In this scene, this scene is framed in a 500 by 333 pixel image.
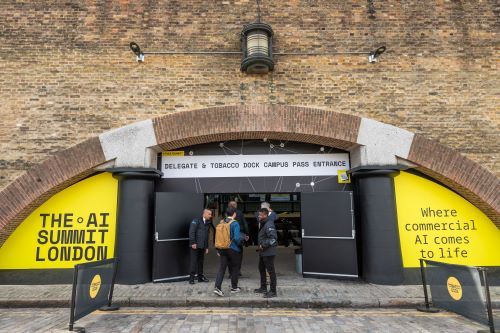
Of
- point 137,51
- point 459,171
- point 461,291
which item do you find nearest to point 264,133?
point 137,51

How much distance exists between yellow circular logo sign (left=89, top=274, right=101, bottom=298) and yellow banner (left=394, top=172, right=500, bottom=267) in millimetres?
6455

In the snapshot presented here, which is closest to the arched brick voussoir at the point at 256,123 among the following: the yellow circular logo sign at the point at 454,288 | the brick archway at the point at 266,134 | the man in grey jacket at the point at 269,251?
the brick archway at the point at 266,134

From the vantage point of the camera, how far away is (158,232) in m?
7.21

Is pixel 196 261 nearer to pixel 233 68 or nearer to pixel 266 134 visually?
pixel 266 134

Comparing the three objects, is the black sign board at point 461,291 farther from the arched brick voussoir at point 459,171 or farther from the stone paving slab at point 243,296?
the arched brick voussoir at point 459,171

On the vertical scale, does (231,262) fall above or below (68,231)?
below

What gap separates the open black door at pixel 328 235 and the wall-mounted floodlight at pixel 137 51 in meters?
5.11

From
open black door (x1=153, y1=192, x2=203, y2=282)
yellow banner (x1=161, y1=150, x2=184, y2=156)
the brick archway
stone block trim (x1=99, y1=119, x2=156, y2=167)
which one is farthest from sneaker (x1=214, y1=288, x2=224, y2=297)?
yellow banner (x1=161, y1=150, x2=184, y2=156)

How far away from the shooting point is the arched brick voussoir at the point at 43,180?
7039 mm

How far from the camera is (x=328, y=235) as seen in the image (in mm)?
7473

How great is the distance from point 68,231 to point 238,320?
4.84m

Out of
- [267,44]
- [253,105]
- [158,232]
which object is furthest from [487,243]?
[158,232]

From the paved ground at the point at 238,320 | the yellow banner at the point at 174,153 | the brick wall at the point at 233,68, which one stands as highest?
the brick wall at the point at 233,68

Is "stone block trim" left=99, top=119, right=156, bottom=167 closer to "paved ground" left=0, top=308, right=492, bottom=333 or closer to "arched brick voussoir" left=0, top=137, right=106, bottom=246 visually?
"arched brick voussoir" left=0, top=137, right=106, bottom=246
